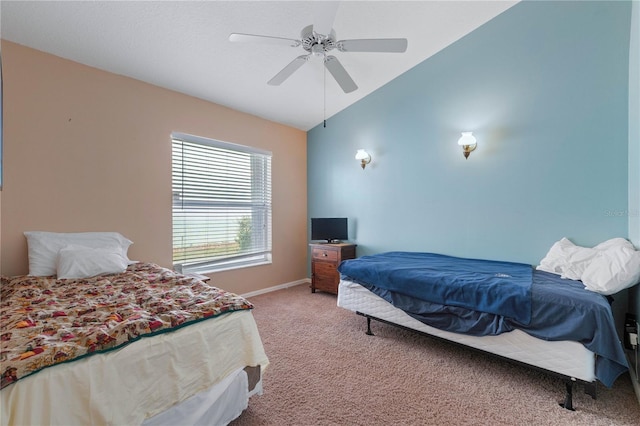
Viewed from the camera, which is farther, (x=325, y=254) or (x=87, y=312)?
(x=325, y=254)

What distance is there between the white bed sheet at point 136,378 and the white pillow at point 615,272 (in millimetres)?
2184

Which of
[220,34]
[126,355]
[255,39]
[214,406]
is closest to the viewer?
[126,355]

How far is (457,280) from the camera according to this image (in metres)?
2.10

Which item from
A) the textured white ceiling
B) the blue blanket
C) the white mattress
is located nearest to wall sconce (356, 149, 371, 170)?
the textured white ceiling

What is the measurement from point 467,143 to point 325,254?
7.35 feet

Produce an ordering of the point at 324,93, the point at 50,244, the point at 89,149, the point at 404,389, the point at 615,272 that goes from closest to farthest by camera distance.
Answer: the point at 615,272, the point at 404,389, the point at 50,244, the point at 89,149, the point at 324,93

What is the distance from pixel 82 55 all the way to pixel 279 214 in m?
2.77

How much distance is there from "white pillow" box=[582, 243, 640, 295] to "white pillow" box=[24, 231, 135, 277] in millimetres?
3685

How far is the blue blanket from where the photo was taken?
182cm

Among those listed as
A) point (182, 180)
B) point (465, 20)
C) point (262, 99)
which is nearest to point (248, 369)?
point (182, 180)

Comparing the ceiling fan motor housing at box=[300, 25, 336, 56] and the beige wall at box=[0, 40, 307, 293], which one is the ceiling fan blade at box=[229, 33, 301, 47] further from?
the beige wall at box=[0, 40, 307, 293]

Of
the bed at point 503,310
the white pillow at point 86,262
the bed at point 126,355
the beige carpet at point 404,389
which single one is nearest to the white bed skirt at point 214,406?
the bed at point 126,355

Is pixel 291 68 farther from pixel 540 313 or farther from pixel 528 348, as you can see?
pixel 528 348

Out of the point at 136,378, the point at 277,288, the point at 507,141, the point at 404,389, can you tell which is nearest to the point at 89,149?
the point at 136,378
